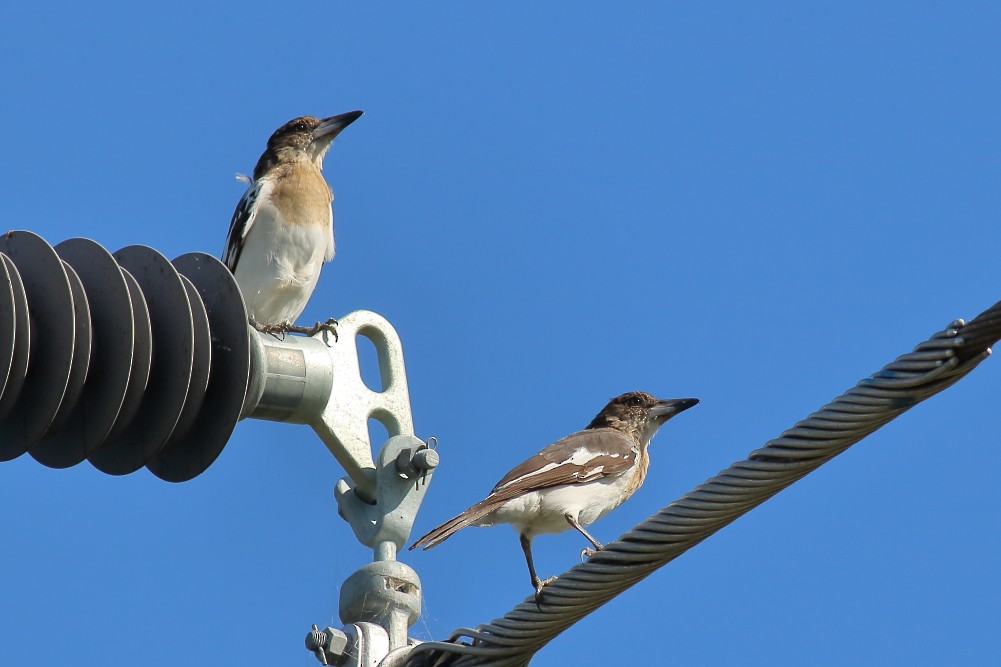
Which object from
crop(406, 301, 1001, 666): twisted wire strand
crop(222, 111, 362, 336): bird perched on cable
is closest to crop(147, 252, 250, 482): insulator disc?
crop(406, 301, 1001, 666): twisted wire strand

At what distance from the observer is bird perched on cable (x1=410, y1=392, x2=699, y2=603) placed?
7.12 m

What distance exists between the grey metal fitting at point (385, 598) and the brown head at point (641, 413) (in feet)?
16.0

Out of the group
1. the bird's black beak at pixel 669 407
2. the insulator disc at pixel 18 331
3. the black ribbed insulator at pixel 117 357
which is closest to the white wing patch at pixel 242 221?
the bird's black beak at pixel 669 407

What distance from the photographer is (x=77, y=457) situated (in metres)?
4.70

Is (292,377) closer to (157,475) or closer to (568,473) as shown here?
(157,475)

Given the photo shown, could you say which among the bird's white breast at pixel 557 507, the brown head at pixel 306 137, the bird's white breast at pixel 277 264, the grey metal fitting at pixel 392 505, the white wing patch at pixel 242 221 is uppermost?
the brown head at pixel 306 137

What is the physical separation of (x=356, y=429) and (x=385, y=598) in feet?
2.62

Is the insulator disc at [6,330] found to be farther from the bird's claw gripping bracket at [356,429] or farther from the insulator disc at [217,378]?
the bird's claw gripping bracket at [356,429]

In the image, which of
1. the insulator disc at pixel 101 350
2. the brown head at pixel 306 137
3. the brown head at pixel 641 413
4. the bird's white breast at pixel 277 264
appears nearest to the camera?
the insulator disc at pixel 101 350

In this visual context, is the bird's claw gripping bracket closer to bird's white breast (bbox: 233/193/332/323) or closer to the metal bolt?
the metal bolt

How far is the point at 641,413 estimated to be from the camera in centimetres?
965

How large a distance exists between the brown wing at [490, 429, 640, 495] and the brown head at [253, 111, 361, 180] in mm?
2878

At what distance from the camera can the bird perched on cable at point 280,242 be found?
9.20 m

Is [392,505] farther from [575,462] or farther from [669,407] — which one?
[669,407]
